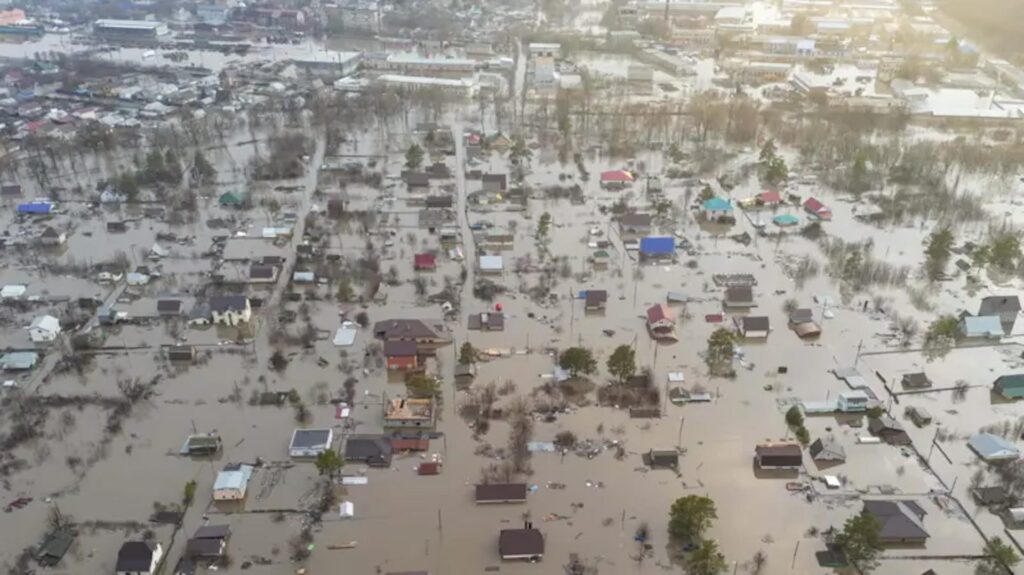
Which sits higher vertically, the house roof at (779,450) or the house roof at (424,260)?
the house roof at (424,260)

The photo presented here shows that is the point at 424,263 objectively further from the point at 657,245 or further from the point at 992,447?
the point at 992,447

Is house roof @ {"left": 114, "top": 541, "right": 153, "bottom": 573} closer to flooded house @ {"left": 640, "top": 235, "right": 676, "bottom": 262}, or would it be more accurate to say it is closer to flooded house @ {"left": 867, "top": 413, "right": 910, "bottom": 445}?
flooded house @ {"left": 867, "top": 413, "right": 910, "bottom": 445}

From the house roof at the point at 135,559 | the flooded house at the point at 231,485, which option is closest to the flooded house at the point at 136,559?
the house roof at the point at 135,559

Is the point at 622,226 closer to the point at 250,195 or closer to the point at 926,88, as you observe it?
the point at 250,195

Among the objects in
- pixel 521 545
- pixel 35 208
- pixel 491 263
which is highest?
pixel 35 208

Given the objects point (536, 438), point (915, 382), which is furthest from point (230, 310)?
point (915, 382)

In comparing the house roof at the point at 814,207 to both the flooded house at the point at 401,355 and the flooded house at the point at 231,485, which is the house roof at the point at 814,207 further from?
the flooded house at the point at 231,485

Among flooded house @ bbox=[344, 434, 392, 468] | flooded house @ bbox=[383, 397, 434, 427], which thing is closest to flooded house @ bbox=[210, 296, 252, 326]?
flooded house @ bbox=[383, 397, 434, 427]
